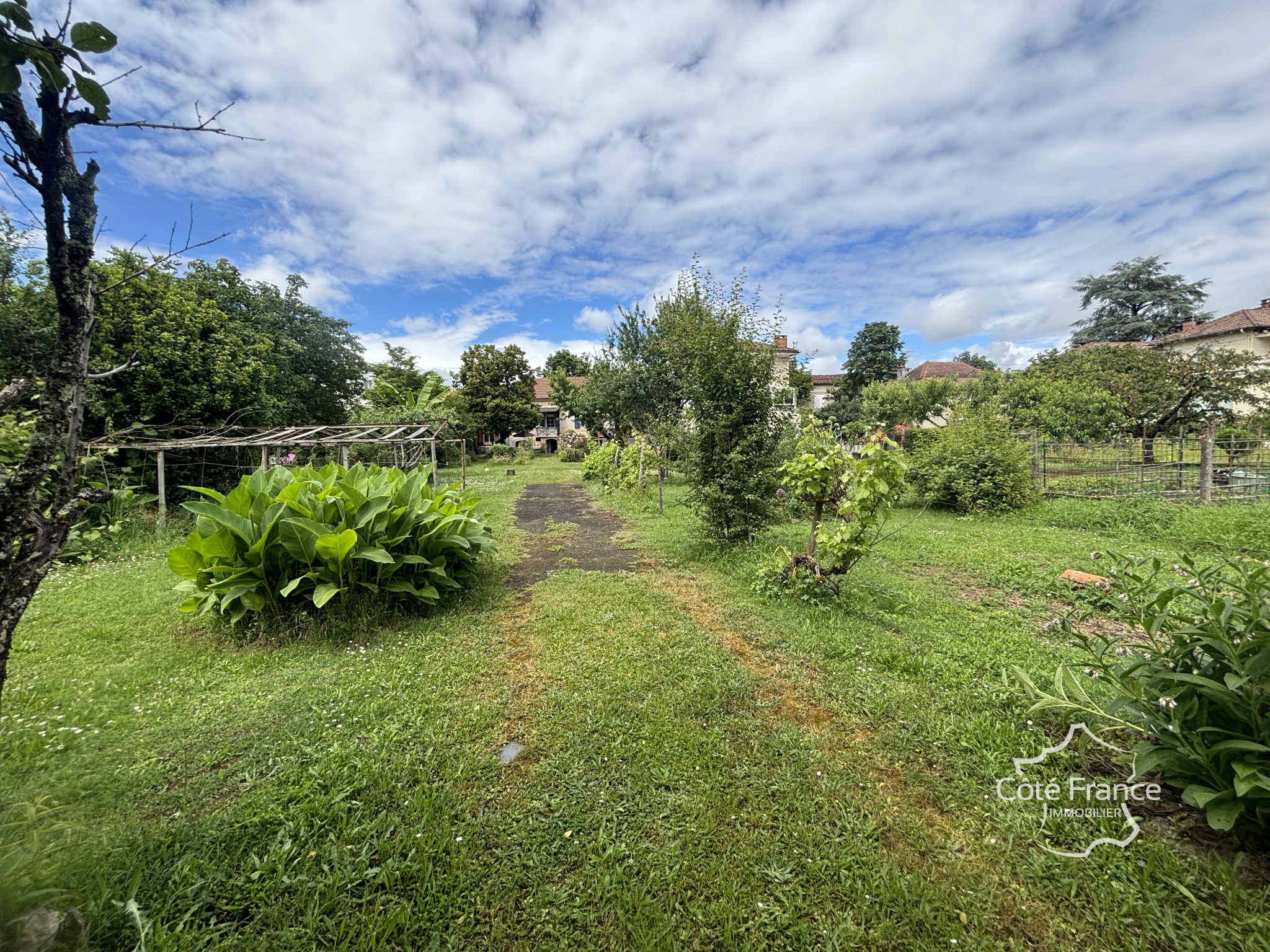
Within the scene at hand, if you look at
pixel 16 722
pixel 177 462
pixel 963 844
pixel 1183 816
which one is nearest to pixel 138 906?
pixel 16 722

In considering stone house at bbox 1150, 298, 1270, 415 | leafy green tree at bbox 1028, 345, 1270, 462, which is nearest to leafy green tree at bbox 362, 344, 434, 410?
leafy green tree at bbox 1028, 345, 1270, 462

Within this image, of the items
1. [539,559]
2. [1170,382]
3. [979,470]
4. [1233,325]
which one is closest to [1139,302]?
[1233,325]

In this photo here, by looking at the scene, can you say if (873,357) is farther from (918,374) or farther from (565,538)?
(565,538)

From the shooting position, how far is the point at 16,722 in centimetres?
256

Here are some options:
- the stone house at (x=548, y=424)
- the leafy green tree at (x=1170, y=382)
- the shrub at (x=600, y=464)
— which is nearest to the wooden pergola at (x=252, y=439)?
the shrub at (x=600, y=464)

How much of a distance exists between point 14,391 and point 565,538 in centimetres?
692

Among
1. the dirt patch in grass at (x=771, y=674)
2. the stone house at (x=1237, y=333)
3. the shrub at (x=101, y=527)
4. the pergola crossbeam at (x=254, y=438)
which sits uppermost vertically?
the stone house at (x=1237, y=333)

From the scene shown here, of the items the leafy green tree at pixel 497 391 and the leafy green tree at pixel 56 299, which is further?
the leafy green tree at pixel 497 391

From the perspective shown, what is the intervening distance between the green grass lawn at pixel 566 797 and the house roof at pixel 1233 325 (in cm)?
3412

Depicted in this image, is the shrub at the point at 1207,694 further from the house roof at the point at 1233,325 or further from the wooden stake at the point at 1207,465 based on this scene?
the house roof at the point at 1233,325

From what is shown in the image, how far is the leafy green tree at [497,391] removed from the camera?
1202 inches

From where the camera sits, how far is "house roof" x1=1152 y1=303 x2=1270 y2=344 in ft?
77.8

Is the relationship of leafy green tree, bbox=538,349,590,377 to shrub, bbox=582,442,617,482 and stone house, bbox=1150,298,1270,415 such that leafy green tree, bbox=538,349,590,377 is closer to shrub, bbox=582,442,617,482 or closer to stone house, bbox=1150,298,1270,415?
shrub, bbox=582,442,617,482

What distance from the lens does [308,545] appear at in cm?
386
